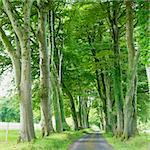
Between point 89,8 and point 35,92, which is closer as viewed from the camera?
point 89,8

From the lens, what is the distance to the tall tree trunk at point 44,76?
24172 mm

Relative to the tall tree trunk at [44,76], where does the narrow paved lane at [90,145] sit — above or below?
below

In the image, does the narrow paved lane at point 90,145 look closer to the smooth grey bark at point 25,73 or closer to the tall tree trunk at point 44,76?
the tall tree trunk at point 44,76

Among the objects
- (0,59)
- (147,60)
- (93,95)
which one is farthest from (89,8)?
(93,95)

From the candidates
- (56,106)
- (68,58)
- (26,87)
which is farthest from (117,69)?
(68,58)

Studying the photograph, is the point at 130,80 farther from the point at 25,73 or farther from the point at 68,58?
the point at 68,58

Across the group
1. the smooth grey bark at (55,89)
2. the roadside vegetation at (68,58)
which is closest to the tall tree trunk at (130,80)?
the roadside vegetation at (68,58)

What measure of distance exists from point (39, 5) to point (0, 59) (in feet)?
26.3

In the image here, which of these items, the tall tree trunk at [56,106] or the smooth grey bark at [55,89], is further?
the tall tree trunk at [56,106]

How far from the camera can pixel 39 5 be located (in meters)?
25.0

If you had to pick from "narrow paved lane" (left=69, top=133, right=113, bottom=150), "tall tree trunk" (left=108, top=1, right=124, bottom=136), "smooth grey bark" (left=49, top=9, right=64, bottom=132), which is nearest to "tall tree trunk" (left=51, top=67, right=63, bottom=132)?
"smooth grey bark" (left=49, top=9, right=64, bottom=132)

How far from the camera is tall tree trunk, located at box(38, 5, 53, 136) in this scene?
79.3 ft

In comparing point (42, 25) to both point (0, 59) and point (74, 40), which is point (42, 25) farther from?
point (74, 40)

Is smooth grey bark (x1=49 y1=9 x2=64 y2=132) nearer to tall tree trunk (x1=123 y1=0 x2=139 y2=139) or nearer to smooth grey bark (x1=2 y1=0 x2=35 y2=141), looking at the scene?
tall tree trunk (x1=123 y1=0 x2=139 y2=139)
